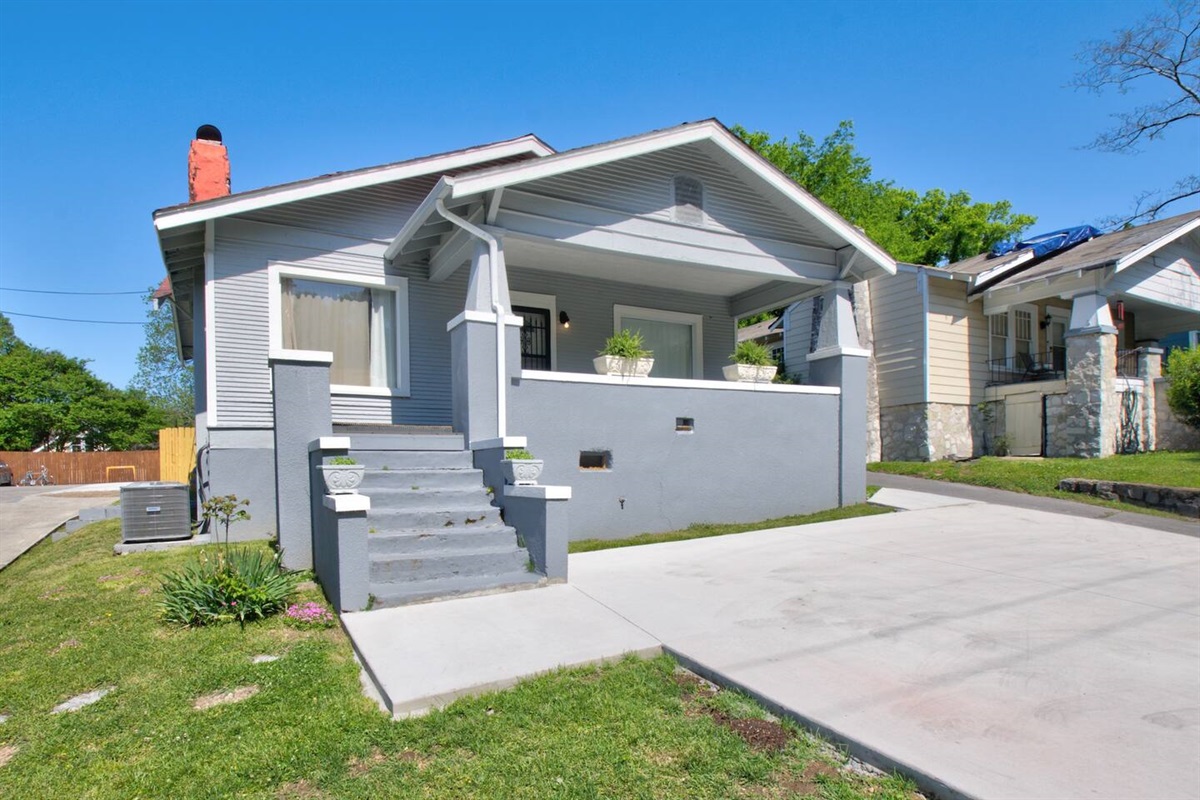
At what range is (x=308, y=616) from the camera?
4.67 meters

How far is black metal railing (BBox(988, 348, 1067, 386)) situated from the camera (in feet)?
49.4

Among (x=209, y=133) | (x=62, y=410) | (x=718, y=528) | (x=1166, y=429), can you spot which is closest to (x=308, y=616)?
(x=718, y=528)

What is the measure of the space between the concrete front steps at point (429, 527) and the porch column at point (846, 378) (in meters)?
5.58

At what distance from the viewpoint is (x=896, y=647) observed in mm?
3822

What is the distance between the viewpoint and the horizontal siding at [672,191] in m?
8.06

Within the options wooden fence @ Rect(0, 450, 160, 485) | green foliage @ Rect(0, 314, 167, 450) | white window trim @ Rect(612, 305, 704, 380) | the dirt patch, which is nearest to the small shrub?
the dirt patch

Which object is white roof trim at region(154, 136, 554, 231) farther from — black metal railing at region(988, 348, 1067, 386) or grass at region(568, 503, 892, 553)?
black metal railing at region(988, 348, 1067, 386)

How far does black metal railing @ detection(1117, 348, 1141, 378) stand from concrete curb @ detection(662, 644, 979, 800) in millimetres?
15389

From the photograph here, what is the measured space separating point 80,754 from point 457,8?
1151 centimetres

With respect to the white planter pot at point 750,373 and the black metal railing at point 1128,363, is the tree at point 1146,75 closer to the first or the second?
the black metal railing at point 1128,363

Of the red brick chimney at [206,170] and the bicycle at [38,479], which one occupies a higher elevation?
the red brick chimney at [206,170]

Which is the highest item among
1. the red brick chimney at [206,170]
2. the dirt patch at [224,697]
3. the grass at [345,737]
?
the red brick chimney at [206,170]

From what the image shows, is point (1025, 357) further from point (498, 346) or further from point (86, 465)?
point (86, 465)

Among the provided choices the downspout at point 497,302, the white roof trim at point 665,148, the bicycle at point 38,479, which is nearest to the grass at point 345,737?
the downspout at point 497,302
